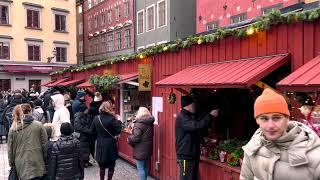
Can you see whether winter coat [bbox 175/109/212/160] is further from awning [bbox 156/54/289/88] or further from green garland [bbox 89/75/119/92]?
green garland [bbox 89/75/119/92]

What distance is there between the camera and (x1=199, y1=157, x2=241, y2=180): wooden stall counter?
243 inches

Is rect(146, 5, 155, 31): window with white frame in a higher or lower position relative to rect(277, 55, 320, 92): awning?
higher

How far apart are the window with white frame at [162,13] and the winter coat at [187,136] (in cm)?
2355

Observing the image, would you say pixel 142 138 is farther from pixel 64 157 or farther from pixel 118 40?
pixel 118 40

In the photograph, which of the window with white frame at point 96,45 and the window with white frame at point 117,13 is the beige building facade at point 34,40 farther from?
the window with white frame at point 117,13

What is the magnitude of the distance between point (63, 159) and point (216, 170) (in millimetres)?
2617

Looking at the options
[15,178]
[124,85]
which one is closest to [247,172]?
[15,178]

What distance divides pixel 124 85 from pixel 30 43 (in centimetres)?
2853

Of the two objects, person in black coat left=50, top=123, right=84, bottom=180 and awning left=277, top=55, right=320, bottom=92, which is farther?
person in black coat left=50, top=123, right=84, bottom=180

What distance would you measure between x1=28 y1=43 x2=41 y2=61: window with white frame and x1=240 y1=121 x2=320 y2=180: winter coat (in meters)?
37.4

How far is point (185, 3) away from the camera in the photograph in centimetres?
2959

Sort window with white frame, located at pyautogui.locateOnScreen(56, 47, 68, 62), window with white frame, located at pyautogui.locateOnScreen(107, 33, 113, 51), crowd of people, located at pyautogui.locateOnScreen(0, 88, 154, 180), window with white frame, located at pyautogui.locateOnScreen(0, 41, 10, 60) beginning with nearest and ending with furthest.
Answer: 1. crowd of people, located at pyautogui.locateOnScreen(0, 88, 154, 180)
2. window with white frame, located at pyautogui.locateOnScreen(0, 41, 10, 60)
3. window with white frame, located at pyautogui.locateOnScreen(56, 47, 68, 62)
4. window with white frame, located at pyautogui.locateOnScreen(107, 33, 113, 51)

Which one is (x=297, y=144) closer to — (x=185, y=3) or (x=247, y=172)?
(x=247, y=172)

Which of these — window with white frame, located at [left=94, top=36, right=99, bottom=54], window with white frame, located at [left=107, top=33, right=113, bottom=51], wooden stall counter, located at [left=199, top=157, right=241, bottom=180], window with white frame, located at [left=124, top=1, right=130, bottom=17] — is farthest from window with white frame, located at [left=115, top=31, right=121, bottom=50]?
wooden stall counter, located at [left=199, top=157, right=241, bottom=180]
